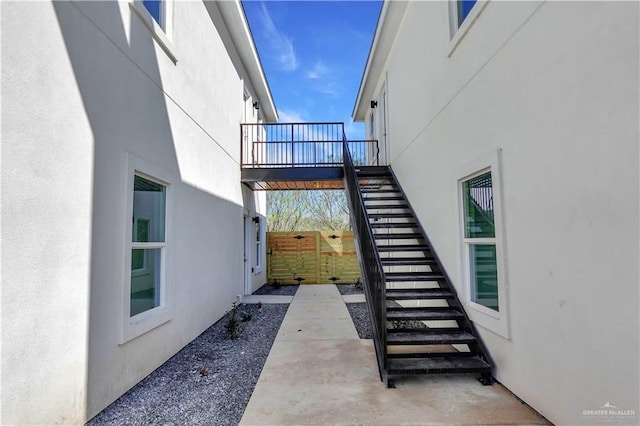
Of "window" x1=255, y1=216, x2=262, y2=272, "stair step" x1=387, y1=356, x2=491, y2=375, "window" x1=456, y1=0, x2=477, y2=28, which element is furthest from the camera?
"window" x1=255, y1=216, x2=262, y2=272

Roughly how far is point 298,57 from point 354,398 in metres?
13.2

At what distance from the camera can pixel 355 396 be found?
3.03 meters

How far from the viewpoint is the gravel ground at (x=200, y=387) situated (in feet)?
9.00

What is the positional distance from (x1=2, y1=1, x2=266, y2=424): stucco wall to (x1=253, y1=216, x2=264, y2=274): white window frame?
487 centimetres

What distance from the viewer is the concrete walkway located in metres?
2.64

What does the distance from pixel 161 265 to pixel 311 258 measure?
23.5 ft

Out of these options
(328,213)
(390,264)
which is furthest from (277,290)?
(328,213)

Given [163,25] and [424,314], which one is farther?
[163,25]

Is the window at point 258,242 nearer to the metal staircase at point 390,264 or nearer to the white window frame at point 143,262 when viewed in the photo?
the metal staircase at point 390,264

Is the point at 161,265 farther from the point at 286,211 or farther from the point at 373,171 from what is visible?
the point at 286,211

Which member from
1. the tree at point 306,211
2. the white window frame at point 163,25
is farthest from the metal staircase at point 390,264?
the tree at point 306,211

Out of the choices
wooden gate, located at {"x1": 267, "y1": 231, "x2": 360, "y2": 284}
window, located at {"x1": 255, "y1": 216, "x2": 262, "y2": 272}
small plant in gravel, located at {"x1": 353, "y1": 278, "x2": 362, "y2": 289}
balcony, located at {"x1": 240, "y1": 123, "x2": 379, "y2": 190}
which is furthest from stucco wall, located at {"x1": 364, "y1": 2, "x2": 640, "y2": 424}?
wooden gate, located at {"x1": 267, "y1": 231, "x2": 360, "y2": 284}

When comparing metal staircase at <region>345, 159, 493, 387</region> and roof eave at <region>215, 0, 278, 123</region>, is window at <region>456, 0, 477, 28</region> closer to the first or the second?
metal staircase at <region>345, 159, 493, 387</region>

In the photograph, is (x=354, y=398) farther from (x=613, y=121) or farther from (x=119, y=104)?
(x=119, y=104)
